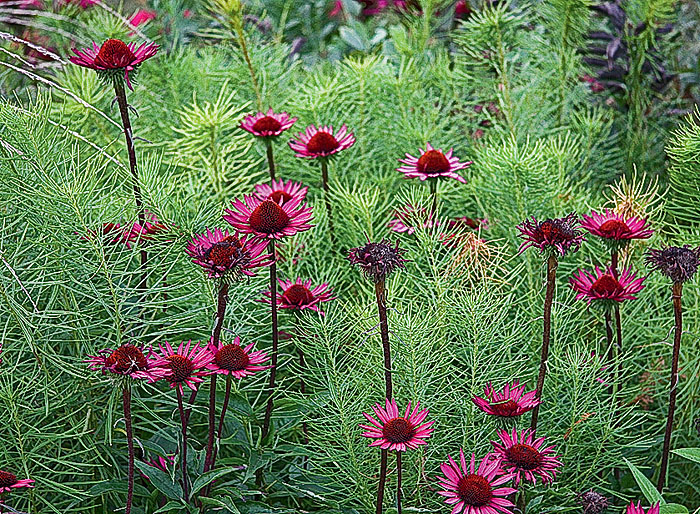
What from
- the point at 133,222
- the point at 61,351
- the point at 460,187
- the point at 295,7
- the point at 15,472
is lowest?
the point at 15,472

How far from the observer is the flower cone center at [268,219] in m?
0.85

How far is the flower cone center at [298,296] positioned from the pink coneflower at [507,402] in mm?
232

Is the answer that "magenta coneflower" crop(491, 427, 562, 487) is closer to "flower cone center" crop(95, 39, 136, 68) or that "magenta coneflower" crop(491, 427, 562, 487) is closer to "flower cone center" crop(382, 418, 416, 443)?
"flower cone center" crop(382, 418, 416, 443)

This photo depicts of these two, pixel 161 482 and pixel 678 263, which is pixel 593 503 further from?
pixel 161 482

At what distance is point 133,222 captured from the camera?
3.22ft

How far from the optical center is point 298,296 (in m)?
0.99

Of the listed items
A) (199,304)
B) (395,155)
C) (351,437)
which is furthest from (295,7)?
(351,437)

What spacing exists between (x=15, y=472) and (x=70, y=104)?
0.73m

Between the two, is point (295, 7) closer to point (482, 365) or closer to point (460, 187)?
point (460, 187)

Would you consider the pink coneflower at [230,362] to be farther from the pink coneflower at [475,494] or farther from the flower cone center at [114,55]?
the flower cone center at [114,55]

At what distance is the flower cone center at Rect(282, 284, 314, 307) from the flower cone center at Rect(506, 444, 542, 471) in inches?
12.3

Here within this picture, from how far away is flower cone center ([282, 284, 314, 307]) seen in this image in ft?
3.25

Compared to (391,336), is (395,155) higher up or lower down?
higher up

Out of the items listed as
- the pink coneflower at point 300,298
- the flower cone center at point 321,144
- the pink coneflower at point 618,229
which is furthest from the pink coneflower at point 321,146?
the pink coneflower at point 618,229
